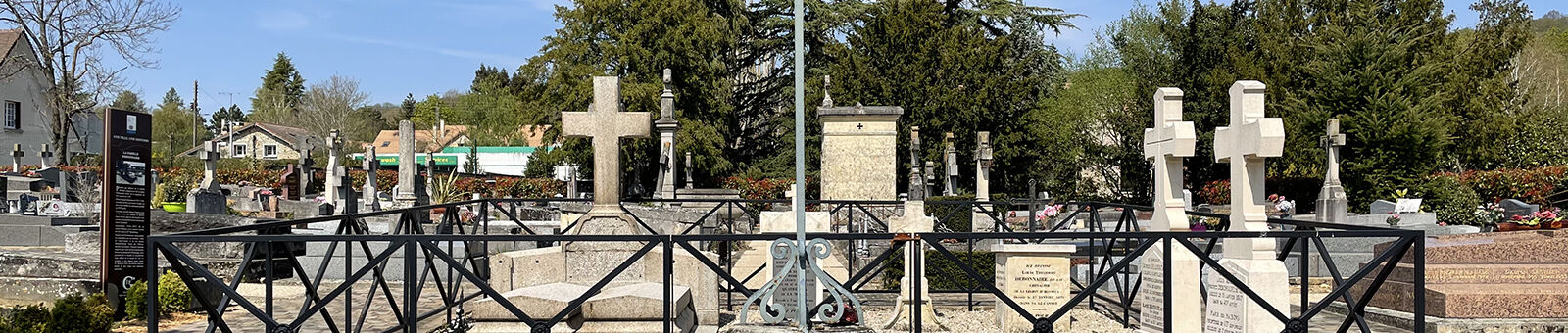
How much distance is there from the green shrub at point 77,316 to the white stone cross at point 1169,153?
26.3 feet

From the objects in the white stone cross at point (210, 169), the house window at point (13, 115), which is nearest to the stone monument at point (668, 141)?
the white stone cross at point (210, 169)

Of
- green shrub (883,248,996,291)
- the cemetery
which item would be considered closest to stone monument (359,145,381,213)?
the cemetery

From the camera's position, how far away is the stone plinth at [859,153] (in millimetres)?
22531

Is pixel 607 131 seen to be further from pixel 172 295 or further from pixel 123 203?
pixel 172 295

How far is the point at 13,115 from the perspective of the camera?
133 ft

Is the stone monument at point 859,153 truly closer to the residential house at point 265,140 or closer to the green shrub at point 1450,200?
the green shrub at point 1450,200

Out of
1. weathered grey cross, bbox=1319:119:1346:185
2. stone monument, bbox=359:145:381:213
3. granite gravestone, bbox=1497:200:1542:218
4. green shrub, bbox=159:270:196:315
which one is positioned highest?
weathered grey cross, bbox=1319:119:1346:185

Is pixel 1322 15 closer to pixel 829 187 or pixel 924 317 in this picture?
pixel 829 187

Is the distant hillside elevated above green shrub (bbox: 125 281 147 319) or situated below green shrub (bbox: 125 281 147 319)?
above

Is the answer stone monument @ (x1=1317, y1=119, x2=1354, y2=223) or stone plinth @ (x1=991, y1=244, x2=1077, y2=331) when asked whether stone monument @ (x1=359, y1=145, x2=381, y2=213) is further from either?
stone monument @ (x1=1317, y1=119, x2=1354, y2=223)

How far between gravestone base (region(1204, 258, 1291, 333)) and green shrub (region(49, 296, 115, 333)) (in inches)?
320

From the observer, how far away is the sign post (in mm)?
8984

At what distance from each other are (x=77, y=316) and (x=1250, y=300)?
27.3 ft

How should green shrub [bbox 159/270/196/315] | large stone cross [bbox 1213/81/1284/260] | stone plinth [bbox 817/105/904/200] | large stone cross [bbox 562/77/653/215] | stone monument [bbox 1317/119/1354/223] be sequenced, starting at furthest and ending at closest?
stone plinth [bbox 817/105/904/200], stone monument [bbox 1317/119/1354/223], green shrub [bbox 159/270/196/315], large stone cross [bbox 562/77/653/215], large stone cross [bbox 1213/81/1284/260]
